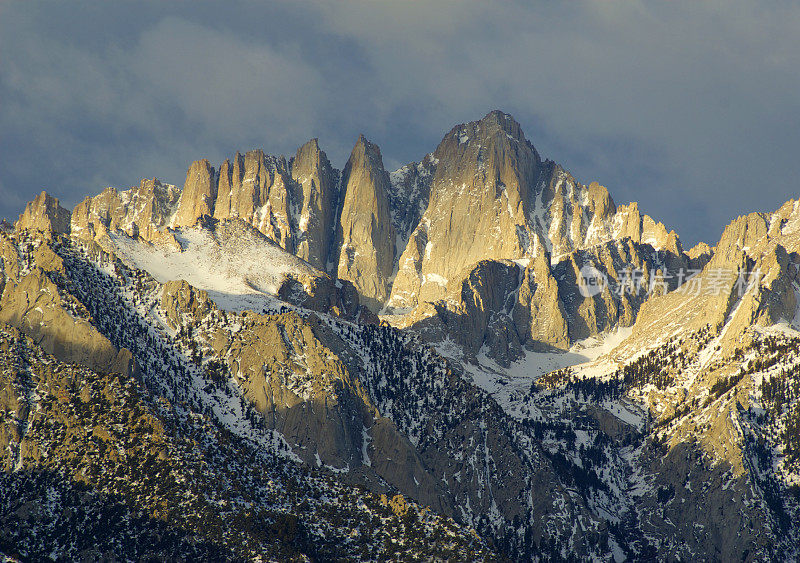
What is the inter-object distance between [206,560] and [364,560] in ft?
86.6

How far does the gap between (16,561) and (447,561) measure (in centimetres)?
6860

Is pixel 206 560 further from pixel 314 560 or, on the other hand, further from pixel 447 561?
pixel 447 561

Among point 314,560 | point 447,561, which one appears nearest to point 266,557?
point 314,560

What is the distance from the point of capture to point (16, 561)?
626 ft

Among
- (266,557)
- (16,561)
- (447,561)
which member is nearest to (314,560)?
(266,557)

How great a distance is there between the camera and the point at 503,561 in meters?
193

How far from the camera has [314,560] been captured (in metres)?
198

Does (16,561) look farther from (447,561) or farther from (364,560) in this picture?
(447,561)

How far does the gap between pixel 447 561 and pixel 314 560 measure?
22.4m

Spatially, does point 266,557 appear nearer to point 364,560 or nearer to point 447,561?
point 364,560

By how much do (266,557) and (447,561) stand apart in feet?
97.7

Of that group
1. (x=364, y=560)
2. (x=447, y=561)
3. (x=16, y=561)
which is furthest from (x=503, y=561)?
(x=16, y=561)

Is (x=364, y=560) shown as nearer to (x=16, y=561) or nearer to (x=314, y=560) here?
(x=314, y=560)

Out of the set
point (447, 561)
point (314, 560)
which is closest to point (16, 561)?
point (314, 560)
